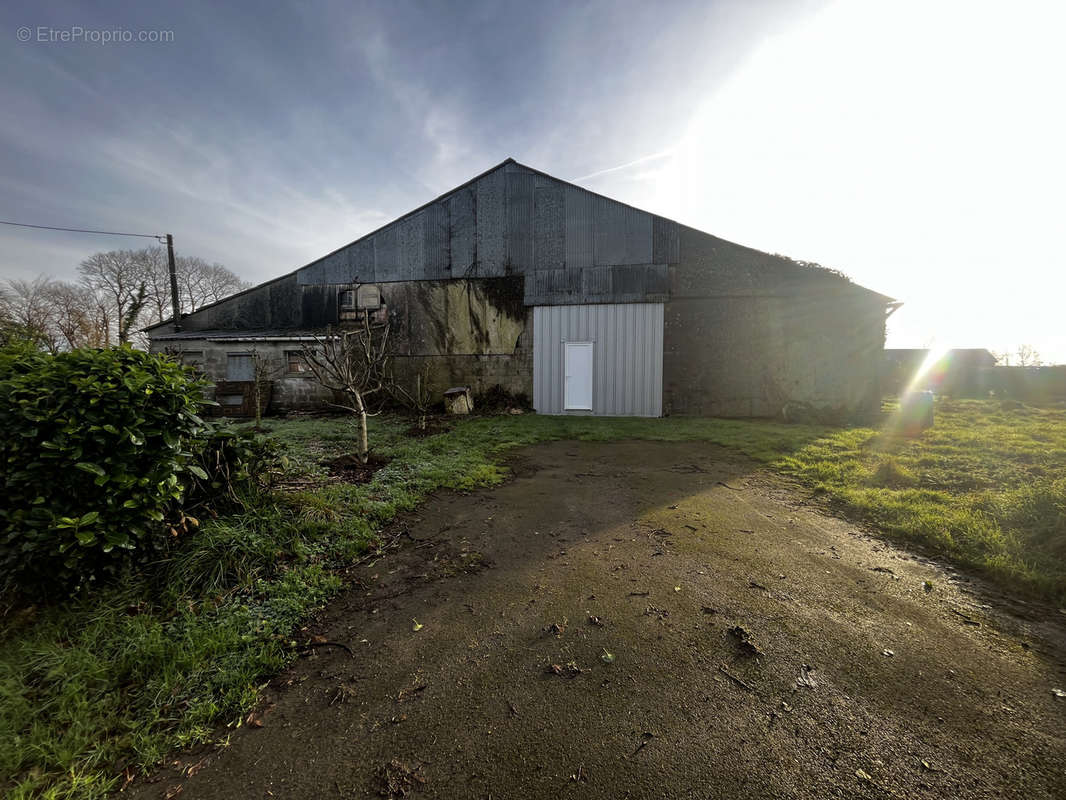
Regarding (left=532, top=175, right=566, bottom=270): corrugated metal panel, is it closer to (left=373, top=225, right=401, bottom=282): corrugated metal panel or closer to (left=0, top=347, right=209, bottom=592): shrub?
(left=373, top=225, right=401, bottom=282): corrugated metal panel

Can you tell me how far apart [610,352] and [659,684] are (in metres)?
10.7

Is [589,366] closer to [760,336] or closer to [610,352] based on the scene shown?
[610,352]

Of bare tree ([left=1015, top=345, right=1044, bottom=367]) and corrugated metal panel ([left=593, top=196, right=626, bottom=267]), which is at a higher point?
corrugated metal panel ([left=593, top=196, right=626, bottom=267])

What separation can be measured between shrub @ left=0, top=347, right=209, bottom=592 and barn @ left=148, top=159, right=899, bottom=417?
10137mm

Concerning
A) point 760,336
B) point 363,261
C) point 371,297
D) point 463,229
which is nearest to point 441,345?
point 371,297

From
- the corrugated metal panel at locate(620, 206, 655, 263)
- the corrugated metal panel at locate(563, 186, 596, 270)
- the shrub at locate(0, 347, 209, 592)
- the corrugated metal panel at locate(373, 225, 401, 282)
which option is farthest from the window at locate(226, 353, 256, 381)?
the corrugated metal panel at locate(620, 206, 655, 263)

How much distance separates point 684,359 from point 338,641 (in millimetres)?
11533

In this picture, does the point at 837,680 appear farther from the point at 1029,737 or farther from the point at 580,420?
the point at 580,420

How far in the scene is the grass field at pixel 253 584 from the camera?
174 centimetres

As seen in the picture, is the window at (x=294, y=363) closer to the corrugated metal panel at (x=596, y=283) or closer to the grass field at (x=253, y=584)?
the grass field at (x=253, y=584)

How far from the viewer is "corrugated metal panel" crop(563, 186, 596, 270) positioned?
476 inches

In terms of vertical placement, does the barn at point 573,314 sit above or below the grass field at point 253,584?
above

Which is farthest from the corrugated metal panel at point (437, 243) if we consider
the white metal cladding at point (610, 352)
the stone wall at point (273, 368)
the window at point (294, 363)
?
the stone wall at point (273, 368)

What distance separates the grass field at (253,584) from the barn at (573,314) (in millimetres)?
5112
